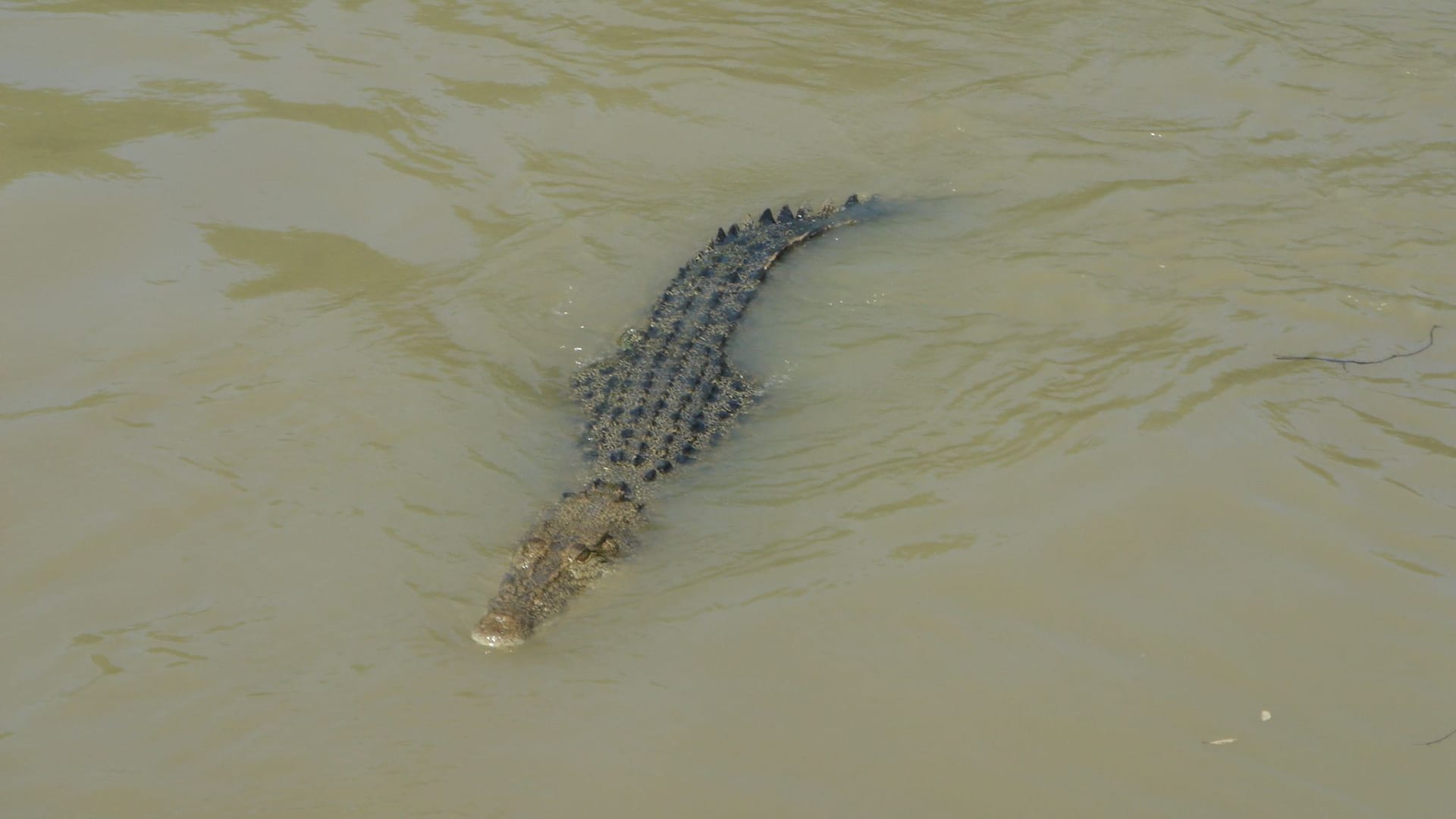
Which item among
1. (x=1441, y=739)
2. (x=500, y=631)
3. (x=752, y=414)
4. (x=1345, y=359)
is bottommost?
(x=500, y=631)

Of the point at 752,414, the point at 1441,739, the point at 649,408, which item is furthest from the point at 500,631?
the point at 1441,739

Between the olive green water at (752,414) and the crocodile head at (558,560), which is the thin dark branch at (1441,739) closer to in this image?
the olive green water at (752,414)

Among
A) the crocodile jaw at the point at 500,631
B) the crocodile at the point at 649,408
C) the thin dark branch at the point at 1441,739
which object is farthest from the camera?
the crocodile at the point at 649,408

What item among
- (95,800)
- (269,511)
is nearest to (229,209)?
(269,511)

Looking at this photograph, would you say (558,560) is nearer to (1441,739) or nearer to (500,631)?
(500,631)

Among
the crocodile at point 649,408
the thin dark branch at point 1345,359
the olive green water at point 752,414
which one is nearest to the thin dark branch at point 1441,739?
the olive green water at point 752,414

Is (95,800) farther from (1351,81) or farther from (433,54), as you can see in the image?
(1351,81)
